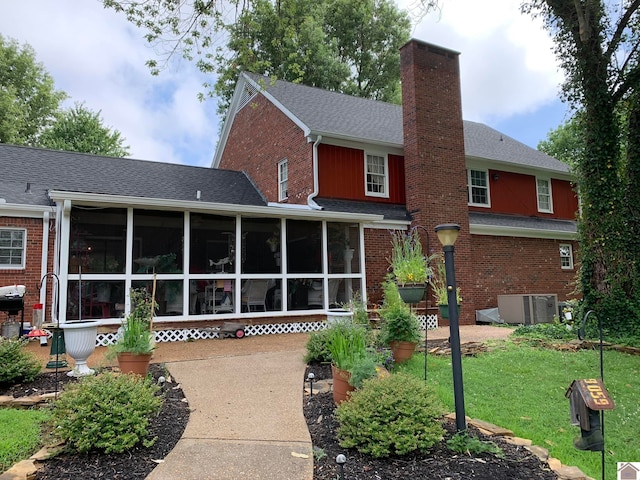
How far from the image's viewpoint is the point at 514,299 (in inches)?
482

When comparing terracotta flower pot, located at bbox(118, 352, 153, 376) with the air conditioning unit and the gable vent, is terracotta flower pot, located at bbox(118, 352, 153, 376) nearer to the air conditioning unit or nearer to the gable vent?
the air conditioning unit

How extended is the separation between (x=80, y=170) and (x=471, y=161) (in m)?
12.1

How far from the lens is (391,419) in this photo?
10.5ft

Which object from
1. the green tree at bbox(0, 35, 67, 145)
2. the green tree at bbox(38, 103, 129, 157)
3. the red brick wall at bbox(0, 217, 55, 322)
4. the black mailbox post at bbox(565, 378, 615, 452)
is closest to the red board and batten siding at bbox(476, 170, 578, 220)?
the red brick wall at bbox(0, 217, 55, 322)

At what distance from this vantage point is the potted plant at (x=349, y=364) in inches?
153

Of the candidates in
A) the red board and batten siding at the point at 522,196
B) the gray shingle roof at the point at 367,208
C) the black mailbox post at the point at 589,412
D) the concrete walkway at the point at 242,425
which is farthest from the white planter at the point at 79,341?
the red board and batten siding at the point at 522,196

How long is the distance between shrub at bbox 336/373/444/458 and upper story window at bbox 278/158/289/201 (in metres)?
10.9

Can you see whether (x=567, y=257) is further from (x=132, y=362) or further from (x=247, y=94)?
(x=132, y=362)

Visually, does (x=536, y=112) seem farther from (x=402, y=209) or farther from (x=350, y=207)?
(x=350, y=207)

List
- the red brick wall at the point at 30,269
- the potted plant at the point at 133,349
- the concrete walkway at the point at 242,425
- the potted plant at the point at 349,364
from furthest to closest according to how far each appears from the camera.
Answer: the red brick wall at the point at 30,269 < the potted plant at the point at 133,349 < the potted plant at the point at 349,364 < the concrete walkway at the point at 242,425

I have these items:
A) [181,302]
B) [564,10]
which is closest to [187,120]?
[181,302]

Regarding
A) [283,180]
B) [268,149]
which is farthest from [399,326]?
[268,149]

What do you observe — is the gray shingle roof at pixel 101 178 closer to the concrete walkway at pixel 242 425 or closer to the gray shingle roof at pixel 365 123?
the gray shingle roof at pixel 365 123

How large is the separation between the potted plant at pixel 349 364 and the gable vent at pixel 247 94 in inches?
516
